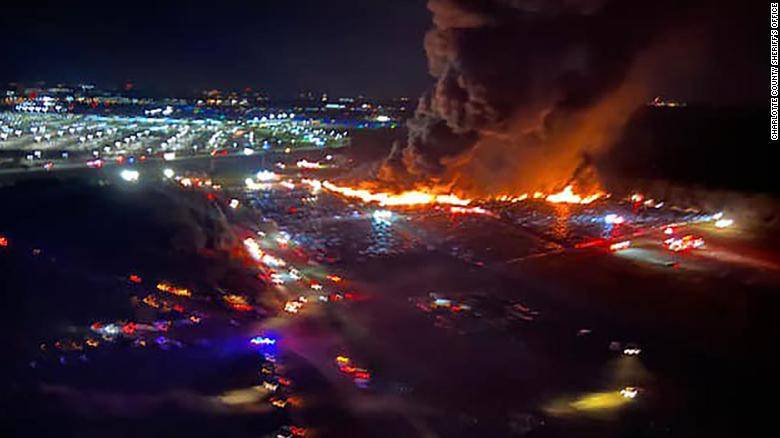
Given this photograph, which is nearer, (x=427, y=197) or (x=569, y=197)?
(x=427, y=197)

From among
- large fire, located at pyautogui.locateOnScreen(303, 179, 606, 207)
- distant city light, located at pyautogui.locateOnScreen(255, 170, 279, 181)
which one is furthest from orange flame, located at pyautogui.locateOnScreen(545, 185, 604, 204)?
distant city light, located at pyautogui.locateOnScreen(255, 170, 279, 181)

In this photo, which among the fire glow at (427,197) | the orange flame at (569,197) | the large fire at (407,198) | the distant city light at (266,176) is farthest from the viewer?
the distant city light at (266,176)

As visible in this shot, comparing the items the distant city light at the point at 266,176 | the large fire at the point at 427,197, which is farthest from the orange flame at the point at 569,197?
the distant city light at the point at 266,176

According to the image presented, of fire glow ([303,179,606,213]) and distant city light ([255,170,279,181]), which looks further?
distant city light ([255,170,279,181])

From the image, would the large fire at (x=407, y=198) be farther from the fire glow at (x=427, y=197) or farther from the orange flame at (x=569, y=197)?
the orange flame at (x=569, y=197)

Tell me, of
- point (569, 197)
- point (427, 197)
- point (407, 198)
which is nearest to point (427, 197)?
point (427, 197)

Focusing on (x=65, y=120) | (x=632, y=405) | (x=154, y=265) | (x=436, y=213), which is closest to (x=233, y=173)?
(x=436, y=213)

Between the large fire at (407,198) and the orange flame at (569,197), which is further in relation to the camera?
the orange flame at (569,197)

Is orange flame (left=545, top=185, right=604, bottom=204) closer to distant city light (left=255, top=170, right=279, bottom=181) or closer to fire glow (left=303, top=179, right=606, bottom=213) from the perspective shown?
fire glow (left=303, top=179, right=606, bottom=213)

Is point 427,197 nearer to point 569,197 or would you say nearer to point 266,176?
point 569,197
